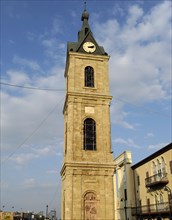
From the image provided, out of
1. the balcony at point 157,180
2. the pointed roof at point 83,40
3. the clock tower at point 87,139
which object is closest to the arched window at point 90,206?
the clock tower at point 87,139

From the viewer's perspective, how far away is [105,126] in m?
31.0

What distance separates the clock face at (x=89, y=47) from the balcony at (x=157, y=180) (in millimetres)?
16734

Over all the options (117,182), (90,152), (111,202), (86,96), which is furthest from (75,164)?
(117,182)

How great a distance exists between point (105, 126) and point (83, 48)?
10359mm

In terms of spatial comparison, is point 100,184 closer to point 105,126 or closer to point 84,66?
point 105,126

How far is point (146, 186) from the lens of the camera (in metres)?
36.8

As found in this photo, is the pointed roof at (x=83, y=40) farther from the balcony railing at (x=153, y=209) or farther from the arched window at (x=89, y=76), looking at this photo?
the balcony railing at (x=153, y=209)

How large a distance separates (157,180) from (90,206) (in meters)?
10.5

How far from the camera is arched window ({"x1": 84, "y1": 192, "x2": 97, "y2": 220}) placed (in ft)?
88.7

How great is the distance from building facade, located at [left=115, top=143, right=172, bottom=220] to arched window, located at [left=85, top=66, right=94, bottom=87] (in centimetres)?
1116

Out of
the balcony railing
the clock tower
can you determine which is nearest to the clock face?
the clock tower

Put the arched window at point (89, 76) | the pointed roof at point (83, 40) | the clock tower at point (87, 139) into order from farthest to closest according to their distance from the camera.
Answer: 1. the pointed roof at point (83, 40)
2. the arched window at point (89, 76)
3. the clock tower at point (87, 139)

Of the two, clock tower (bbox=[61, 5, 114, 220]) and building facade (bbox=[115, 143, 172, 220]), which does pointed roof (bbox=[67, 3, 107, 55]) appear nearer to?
clock tower (bbox=[61, 5, 114, 220])

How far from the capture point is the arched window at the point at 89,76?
33.2m
